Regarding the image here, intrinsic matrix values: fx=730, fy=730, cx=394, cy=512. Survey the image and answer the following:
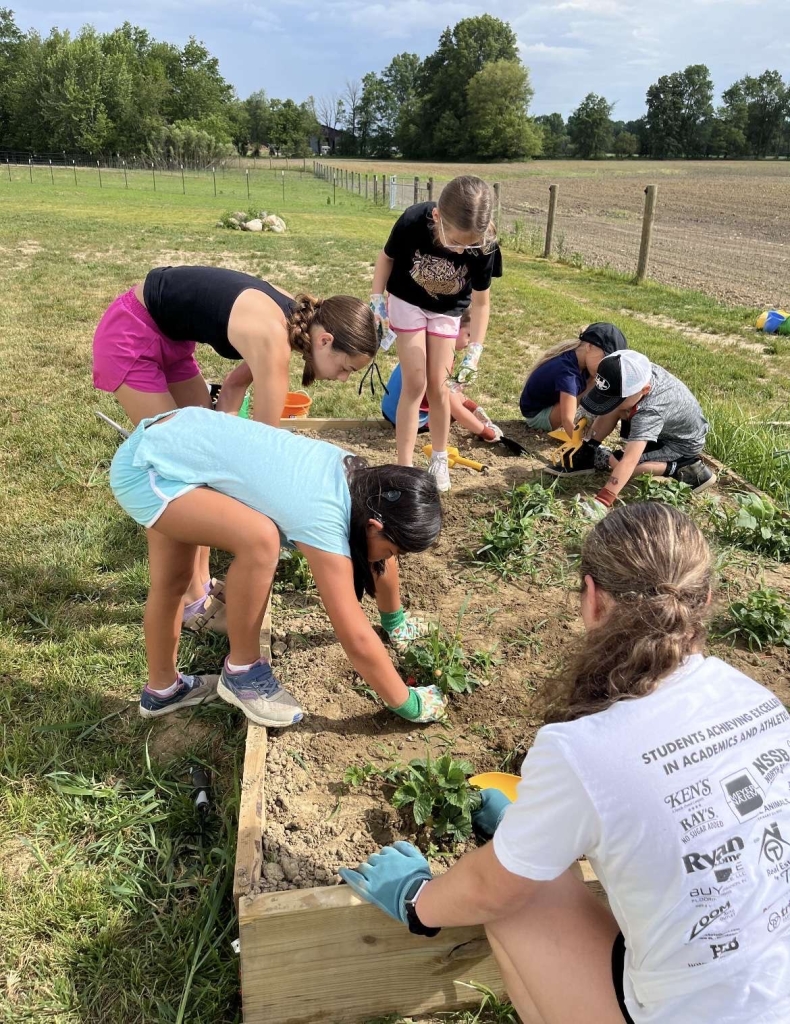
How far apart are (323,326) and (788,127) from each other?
3966 inches

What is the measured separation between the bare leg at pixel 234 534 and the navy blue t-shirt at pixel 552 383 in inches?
119

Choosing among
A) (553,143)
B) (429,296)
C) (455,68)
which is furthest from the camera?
(553,143)

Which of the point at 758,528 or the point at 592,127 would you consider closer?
the point at 758,528

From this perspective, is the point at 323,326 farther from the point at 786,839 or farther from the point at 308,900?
the point at 786,839

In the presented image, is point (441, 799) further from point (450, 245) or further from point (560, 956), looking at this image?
point (450, 245)

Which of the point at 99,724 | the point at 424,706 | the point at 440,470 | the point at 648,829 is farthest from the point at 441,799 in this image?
the point at 440,470

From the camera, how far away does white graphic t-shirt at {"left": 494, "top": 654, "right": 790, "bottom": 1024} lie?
117cm

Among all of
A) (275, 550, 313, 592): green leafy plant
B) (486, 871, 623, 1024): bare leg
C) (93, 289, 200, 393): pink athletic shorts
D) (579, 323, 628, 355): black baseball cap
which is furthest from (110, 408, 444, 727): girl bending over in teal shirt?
(579, 323, 628, 355): black baseball cap

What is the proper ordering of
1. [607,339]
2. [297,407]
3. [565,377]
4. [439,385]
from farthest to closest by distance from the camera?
[297,407]
[565,377]
[607,339]
[439,385]

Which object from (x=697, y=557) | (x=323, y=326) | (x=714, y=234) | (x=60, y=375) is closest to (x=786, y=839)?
(x=697, y=557)

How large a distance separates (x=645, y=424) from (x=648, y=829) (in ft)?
9.72

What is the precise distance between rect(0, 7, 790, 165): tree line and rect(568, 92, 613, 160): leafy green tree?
167 millimetres

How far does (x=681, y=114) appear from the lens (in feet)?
293

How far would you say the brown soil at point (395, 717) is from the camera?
2.09 m
